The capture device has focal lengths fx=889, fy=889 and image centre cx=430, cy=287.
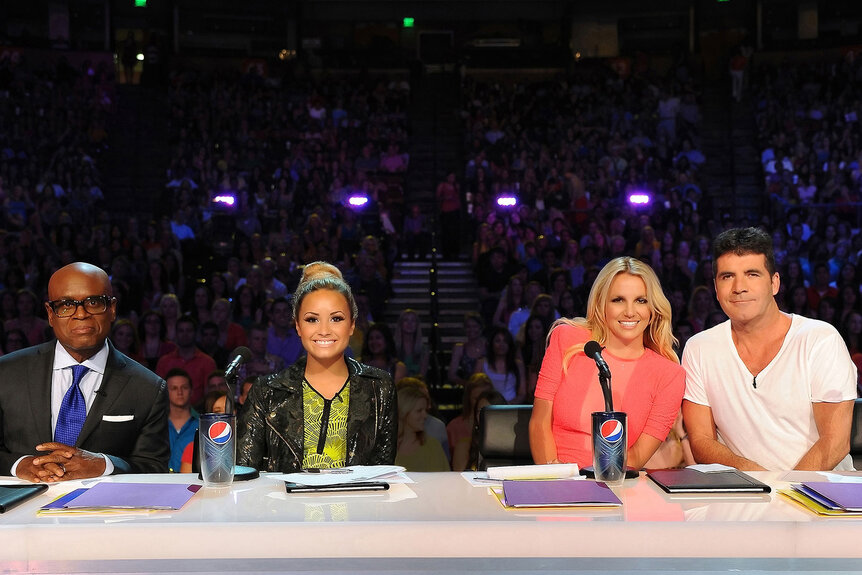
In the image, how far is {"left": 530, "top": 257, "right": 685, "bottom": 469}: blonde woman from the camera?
9.95 feet

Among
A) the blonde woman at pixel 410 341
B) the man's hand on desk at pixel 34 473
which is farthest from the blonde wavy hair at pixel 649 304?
the blonde woman at pixel 410 341

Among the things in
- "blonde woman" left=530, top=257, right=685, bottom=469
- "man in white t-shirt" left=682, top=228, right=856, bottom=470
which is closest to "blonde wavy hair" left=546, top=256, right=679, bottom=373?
"blonde woman" left=530, top=257, right=685, bottom=469

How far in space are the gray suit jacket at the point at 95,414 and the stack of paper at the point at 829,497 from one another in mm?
1943

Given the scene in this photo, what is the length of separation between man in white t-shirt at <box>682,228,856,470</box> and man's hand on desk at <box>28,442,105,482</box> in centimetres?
191

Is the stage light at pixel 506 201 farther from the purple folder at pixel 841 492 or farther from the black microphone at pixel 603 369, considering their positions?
the purple folder at pixel 841 492

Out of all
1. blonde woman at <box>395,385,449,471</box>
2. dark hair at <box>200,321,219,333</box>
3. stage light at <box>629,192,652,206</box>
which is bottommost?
blonde woman at <box>395,385,449,471</box>

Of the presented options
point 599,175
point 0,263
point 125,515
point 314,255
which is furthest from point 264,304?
point 599,175

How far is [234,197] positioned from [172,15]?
420 inches

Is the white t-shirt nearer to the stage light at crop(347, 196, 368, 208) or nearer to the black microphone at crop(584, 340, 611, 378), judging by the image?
the black microphone at crop(584, 340, 611, 378)

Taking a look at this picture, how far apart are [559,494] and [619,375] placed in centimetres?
110

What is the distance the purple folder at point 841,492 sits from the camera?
6.45ft

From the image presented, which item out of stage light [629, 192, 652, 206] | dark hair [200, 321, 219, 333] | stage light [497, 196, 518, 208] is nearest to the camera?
dark hair [200, 321, 219, 333]

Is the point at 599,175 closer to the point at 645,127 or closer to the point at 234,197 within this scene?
the point at 645,127

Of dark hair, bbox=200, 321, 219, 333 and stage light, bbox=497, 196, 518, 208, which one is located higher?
stage light, bbox=497, 196, 518, 208
